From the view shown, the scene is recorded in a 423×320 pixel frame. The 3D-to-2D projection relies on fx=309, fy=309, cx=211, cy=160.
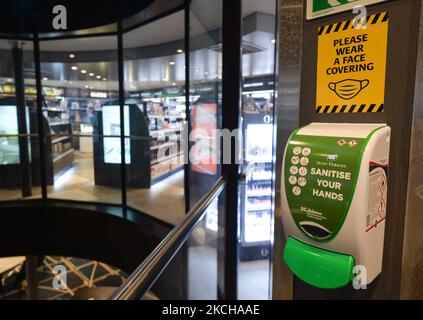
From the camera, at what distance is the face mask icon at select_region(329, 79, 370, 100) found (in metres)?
0.99

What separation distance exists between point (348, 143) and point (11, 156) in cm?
614

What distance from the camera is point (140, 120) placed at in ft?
16.0

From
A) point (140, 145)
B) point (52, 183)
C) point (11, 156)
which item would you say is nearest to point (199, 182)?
point (140, 145)

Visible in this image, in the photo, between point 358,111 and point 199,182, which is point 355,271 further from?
point 199,182

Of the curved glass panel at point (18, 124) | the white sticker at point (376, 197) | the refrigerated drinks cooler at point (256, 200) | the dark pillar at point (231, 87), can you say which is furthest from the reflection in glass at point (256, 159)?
the curved glass panel at point (18, 124)

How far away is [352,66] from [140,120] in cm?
418

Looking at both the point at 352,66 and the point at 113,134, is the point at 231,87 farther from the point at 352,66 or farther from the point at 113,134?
the point at 113,134

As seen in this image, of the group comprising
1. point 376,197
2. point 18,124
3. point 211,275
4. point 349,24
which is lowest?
point 211,275

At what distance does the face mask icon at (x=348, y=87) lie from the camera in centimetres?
99

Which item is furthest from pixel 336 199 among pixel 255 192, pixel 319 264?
pixel 255 192

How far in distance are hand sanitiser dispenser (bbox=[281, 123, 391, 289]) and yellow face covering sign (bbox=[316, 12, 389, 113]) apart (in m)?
0.08

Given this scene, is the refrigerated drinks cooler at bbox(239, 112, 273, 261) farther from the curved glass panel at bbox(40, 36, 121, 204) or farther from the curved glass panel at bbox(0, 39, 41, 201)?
the curved glass panel at bbox(0, 39, 41, 201)

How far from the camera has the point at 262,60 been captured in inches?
253

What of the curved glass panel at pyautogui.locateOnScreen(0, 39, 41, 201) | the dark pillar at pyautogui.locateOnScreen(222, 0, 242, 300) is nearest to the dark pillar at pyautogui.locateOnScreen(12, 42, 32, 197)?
the curved glass panel at pyautogui.locateOnScreen(0, 39, 41, 201)
